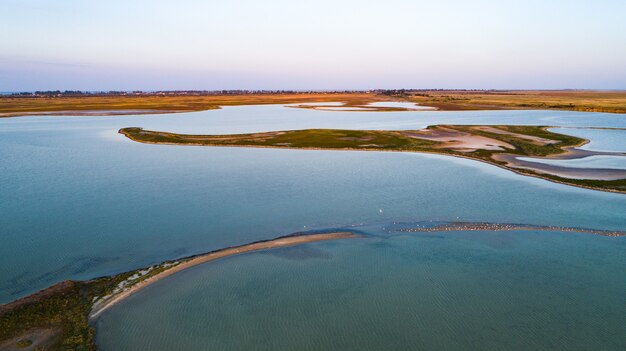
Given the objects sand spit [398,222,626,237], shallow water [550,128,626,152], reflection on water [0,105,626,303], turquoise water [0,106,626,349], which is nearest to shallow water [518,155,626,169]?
shallow water [550,128,626,152]

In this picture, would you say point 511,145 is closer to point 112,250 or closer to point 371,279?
point 371,279

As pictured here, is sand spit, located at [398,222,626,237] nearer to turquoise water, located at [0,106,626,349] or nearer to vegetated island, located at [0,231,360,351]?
turquoise water, located at [0,106,626,349]

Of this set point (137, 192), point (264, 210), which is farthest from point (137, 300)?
point (137, 192)

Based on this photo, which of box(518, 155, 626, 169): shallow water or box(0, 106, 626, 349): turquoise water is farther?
box(518, 155, 626, 169): shallow water

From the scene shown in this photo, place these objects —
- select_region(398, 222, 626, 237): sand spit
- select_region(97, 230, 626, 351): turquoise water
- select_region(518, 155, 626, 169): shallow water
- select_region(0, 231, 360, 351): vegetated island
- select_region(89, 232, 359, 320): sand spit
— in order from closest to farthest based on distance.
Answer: select_region(0, 231, 360, 351): vegetated island < select_region(97, 230, 626, 351): turquoise water < select_region(89, 232, 359, 320): sand spit < select_region(398, 222, 626, 237): sand spit < select_region(518, 155, 626, 169): shallow water

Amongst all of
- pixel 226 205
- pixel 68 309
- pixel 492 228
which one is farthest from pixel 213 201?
pixel 492 228

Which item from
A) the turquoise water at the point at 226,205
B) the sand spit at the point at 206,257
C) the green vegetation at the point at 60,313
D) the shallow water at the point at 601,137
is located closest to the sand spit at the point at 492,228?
the turquoise water at the point at 226,205

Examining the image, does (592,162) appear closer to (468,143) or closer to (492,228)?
(468,143)

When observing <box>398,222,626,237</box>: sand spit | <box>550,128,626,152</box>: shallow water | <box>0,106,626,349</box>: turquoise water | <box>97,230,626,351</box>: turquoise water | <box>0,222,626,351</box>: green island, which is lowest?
<box>97,230,626,351</box>: turquoise water
